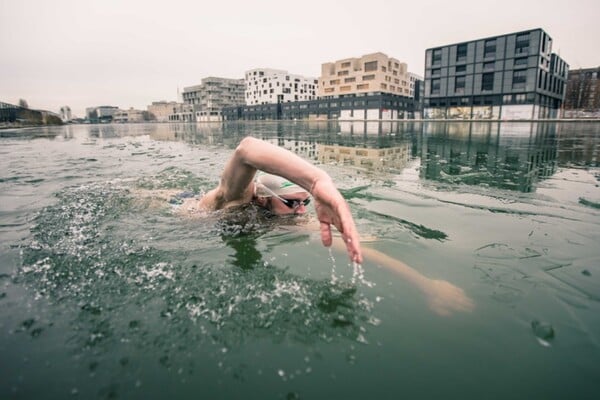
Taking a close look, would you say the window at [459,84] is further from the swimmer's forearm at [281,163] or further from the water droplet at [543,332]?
the swimmer's forearm at [281,163]

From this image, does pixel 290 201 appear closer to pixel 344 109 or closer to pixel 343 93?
pixel 344 109

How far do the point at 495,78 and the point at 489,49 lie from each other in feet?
16.1

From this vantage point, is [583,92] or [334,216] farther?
[583,92]

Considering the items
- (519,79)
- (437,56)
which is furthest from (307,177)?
(437,56)

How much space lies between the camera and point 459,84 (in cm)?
5450

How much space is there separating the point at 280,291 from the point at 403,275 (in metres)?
0.96

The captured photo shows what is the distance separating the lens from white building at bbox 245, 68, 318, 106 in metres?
90.9

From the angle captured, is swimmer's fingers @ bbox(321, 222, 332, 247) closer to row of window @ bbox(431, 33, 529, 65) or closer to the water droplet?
the water droplet

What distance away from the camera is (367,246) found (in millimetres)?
2928

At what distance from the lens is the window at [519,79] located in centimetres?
4772

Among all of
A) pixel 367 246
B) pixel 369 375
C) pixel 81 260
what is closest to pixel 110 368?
pixel 369 375

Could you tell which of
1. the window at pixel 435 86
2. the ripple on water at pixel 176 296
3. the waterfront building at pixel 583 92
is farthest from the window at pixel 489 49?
the ripple on water at pixel 176 296

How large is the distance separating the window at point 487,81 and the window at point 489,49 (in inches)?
114

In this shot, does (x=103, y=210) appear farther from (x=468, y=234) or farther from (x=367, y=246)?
(x=468, y=234)
